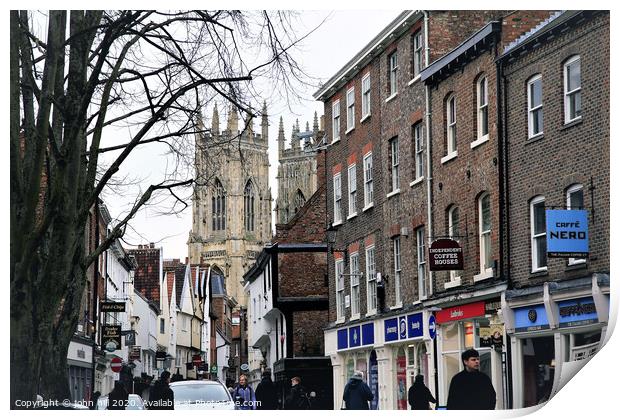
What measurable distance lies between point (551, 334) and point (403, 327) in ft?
28.7

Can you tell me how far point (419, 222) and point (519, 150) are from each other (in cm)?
593

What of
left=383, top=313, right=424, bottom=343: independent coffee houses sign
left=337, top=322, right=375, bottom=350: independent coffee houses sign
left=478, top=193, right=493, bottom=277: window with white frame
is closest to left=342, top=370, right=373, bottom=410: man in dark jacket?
left=478, top=193, right=493, bottom=277: window with white frame

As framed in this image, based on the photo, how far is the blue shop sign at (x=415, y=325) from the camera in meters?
31.7

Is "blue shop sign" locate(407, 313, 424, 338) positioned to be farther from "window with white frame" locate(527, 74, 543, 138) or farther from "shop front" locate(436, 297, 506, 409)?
"window with white frame" locate(527, 74, 543, 138)

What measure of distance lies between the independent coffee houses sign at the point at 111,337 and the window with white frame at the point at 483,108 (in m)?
10.6

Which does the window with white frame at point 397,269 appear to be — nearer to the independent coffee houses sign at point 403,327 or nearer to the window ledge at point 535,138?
the independent coffee houses sign at point 403,327

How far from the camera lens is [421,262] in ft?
105

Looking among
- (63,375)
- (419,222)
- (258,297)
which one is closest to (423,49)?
(419,222)

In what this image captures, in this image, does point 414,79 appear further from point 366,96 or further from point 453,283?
point 453,283

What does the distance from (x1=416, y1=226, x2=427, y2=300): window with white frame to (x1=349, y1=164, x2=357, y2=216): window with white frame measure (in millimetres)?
5127

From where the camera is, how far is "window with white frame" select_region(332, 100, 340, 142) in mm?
37594

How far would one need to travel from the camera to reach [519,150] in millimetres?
26500

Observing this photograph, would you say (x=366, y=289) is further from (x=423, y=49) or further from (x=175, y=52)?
(x=175, y=52)
